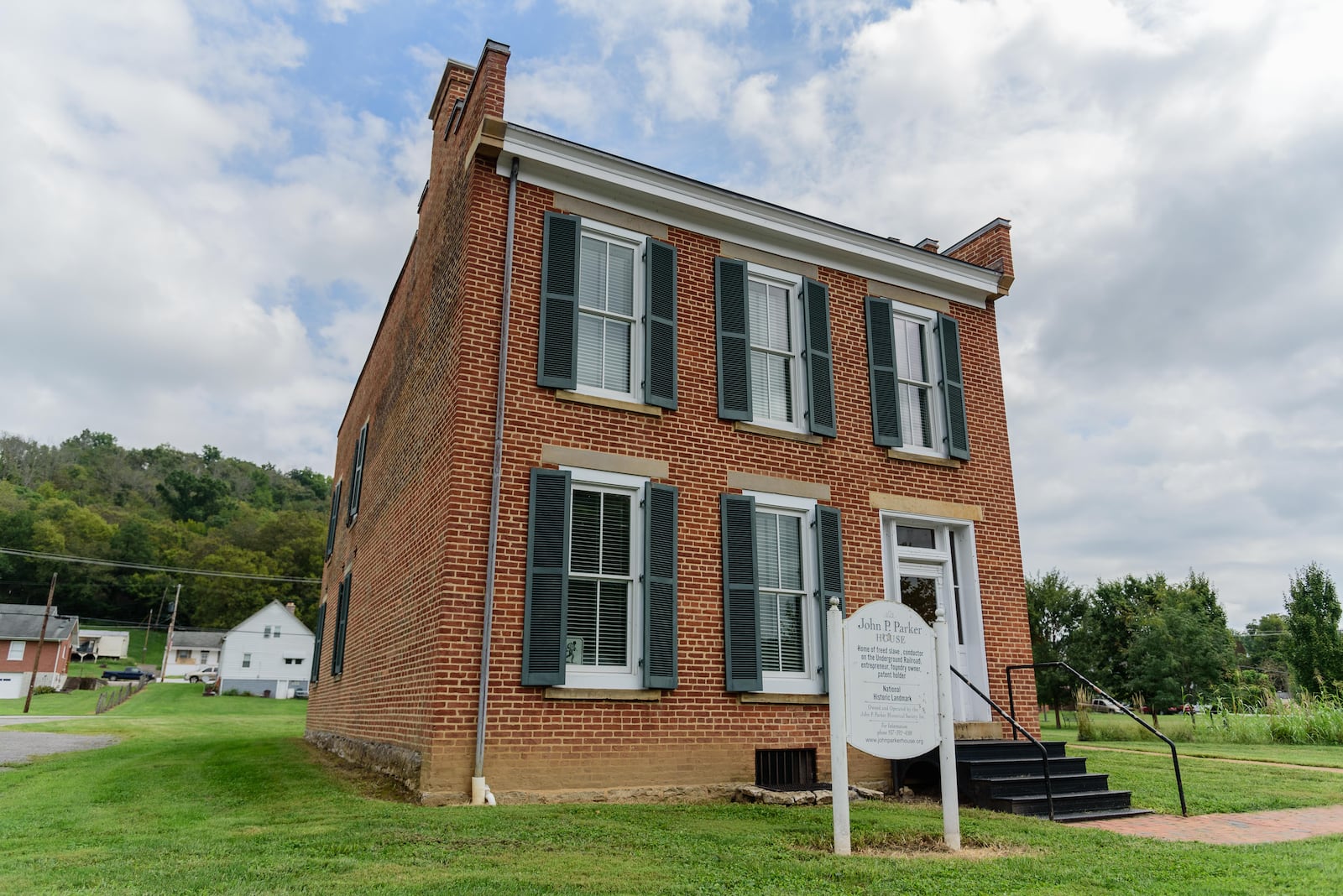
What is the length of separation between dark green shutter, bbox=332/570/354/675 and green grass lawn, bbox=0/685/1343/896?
191 inches

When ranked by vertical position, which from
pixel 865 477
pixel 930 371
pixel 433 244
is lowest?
pixel 865 477

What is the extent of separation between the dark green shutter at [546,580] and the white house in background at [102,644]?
3557 inches

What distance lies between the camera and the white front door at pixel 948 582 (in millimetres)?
10812

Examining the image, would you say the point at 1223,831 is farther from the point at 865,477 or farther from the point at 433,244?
the point at 433,244

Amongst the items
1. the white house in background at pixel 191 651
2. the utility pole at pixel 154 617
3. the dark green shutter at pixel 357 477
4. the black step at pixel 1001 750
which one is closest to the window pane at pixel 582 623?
the black step at pixel 1001 750

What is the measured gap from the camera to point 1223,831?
24.0ft

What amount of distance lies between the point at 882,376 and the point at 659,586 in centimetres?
438

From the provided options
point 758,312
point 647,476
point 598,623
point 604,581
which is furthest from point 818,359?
point 598,623

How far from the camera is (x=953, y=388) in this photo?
38.5 ft

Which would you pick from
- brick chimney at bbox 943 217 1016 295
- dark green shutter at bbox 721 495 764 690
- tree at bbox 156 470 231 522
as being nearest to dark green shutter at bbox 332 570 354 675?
dark green shutter at bbox 721 495 764 690

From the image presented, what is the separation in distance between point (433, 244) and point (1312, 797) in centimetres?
1198

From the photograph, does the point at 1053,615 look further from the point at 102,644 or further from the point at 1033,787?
the point at 102,644

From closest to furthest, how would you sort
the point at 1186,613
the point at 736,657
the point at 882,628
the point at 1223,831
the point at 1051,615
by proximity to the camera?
the point at 882,628
the point at 1223,831
the point at 736,657
the point at 1186,613
the point at 1051,615

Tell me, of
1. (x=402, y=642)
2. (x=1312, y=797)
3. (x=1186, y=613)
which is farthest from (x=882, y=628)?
(x=1186, y=613)
